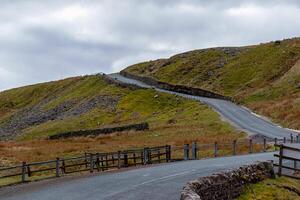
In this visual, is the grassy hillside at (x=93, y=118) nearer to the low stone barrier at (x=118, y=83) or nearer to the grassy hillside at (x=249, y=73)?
the low stone barrier at (x=118, y=83)

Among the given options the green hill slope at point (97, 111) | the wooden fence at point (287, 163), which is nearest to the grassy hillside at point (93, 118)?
the green hill slope at point (97, 111)

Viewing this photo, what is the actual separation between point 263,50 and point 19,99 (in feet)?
211

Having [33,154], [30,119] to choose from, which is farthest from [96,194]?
[30,119]

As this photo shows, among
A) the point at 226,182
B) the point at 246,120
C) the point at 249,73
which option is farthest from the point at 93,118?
the point at 226,182

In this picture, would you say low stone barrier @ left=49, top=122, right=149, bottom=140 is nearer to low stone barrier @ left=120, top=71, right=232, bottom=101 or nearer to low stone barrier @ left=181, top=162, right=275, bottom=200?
low stone barrier @ left=120, top=71, right=232, bottom=101

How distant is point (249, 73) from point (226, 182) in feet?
371

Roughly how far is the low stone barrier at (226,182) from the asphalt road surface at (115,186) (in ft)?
6.42

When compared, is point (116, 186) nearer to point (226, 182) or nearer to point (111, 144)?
point (226, 182)

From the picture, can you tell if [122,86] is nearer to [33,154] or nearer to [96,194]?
→ [33,154]

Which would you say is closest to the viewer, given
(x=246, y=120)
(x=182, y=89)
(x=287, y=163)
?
(x=287, y=163)

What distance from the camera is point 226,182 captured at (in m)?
22.5

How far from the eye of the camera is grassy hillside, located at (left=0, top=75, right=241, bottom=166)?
61550 mm

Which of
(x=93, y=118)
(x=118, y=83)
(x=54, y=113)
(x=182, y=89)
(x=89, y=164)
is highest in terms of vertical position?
(x=118, y=83)

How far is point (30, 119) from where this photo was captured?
123 metres
